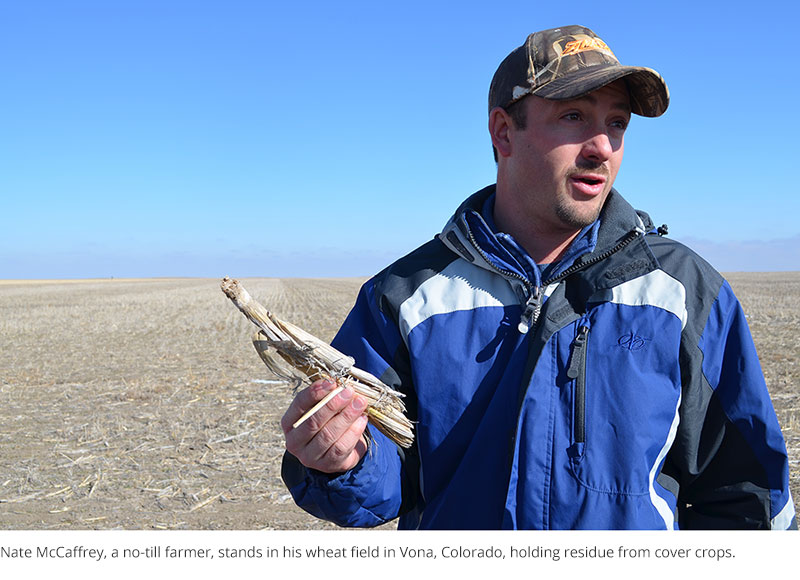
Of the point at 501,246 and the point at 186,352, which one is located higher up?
the point at 501,246

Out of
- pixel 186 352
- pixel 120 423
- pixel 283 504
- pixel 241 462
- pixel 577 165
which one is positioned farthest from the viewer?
pixel 186 352

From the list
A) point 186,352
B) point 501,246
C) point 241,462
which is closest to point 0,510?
point 241,462

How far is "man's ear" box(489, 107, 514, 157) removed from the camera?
2.29m

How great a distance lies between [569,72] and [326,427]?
4.35 feet

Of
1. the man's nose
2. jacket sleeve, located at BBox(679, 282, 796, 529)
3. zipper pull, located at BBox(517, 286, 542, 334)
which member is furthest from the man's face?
jacket sleeve, located at BBox(679, 282, 796, 529)

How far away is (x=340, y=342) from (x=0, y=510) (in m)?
4.93

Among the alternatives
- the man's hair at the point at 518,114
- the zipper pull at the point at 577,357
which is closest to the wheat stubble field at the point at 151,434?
the zipper pull at the point at 577,357

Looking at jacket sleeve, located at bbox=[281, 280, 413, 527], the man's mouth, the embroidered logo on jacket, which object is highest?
the man's mouth

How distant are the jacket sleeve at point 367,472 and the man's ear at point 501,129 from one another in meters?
0.64

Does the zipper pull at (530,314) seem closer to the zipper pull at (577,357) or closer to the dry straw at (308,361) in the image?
the zipper pull at (577,357)

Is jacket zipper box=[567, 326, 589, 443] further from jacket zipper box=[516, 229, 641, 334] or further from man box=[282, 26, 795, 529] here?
jacket zipper box=[516, 229, 641, 334]
